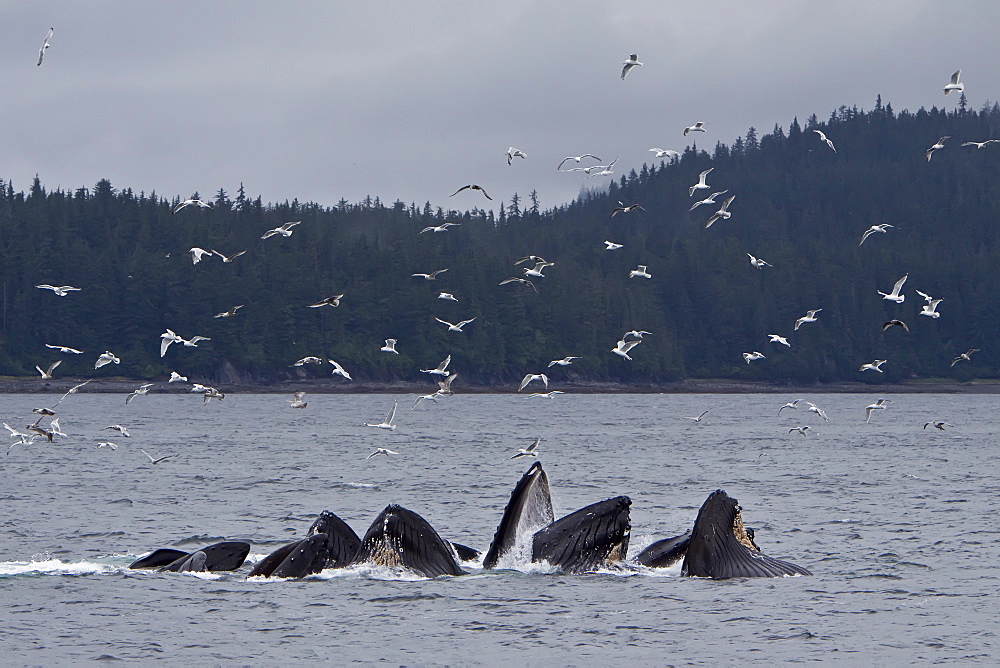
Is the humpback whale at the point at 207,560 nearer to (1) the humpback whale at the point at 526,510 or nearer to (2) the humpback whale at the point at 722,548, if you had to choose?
(1) the humpback whale at the point at 526,510

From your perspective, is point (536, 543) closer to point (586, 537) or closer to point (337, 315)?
point (586, 537)

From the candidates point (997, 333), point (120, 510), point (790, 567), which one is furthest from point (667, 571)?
point (997, 333)

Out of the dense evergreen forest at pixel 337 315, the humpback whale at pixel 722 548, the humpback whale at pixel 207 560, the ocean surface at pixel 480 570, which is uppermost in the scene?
the dense evergreen forest at pixel 337 315

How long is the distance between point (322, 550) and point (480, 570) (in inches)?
102

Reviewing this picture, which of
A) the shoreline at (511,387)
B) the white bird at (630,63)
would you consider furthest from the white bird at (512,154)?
the shoreline at (511,387)

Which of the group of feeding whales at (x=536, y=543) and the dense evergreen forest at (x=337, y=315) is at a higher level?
the dense evergreen forest at (x=337, y=315)

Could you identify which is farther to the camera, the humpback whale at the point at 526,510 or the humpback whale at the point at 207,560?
the humpback whale at the point at 207,560

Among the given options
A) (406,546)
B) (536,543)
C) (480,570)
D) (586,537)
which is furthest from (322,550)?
(586,537)

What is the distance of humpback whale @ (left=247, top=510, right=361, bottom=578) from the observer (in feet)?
71.1

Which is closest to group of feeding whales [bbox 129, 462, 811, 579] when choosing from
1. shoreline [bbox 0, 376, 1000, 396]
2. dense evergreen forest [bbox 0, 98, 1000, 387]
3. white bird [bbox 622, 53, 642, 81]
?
white bird [bbox 622, 53, 642, 81]

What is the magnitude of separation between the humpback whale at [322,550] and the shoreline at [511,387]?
118m

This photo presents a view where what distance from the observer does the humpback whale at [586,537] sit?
20547mm

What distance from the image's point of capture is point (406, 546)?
21.1 meters

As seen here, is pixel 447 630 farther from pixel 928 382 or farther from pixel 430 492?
pixel 928 382
